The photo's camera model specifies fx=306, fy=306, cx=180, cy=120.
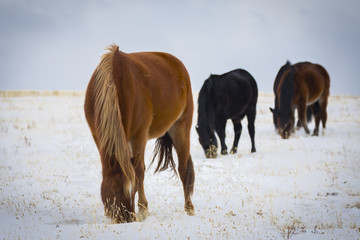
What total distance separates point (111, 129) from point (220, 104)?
5.73 m

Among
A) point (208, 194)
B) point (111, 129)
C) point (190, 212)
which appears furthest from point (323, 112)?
point (111, 129)

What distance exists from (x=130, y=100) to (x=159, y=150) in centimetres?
180

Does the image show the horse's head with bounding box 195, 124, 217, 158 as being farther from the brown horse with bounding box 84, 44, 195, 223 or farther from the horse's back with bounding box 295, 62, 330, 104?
the horse's back with bounding box 295, 62, 330, 104

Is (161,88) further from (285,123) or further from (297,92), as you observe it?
(297,92)

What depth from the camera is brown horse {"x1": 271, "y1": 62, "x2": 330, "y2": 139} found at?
10.6m

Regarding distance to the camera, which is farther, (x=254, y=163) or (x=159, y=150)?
(x=254, y=163)

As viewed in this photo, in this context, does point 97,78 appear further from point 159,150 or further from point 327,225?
point 327,225

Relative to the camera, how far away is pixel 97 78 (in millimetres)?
3043

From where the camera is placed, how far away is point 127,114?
3027 millimetres

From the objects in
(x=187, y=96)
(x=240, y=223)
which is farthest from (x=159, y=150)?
(x=240, y=223)

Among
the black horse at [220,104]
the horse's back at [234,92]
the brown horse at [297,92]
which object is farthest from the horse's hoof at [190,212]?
the brown horse at [297,92]

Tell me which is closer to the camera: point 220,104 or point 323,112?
point 220,104

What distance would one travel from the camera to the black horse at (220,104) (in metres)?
8.10

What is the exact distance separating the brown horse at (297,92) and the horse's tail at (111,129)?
8614mm
